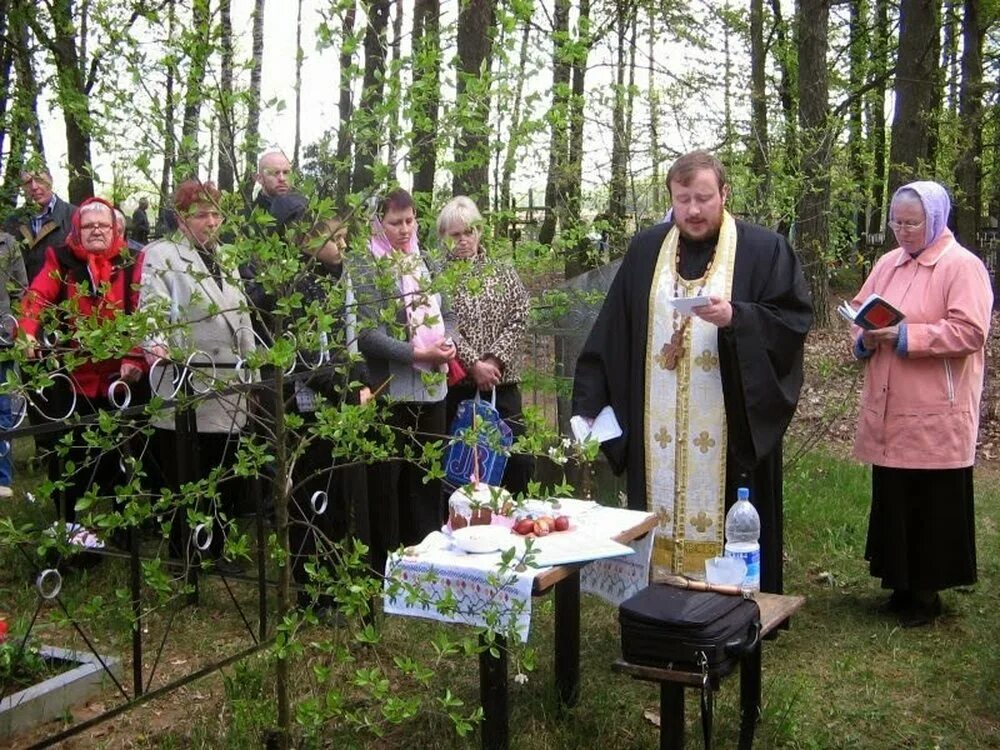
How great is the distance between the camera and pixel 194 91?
8.84 ft

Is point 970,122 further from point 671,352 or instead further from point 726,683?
point 726,683

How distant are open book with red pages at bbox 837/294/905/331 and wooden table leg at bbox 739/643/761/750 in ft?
5.74

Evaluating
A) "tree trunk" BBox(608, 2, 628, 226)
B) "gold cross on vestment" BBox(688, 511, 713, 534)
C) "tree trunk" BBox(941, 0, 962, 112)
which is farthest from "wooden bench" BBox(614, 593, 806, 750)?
"tree trunk" BBox(941, 0, 962, 112)

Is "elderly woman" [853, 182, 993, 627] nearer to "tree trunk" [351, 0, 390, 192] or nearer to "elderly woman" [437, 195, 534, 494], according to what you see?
"elderly woman" [437, 195, 534, 494]

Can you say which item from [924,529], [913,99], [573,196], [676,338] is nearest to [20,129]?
[573,196]

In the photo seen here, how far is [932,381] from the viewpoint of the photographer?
4977 mm

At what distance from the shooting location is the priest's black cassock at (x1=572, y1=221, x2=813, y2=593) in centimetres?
446

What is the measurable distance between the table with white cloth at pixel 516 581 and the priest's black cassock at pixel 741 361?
63cm

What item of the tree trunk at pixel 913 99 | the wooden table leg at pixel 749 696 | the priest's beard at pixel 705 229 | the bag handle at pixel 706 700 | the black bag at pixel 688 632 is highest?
the tree trunk at pixel 913 99

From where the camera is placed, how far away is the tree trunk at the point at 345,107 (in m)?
2.72

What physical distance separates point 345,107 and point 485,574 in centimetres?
133

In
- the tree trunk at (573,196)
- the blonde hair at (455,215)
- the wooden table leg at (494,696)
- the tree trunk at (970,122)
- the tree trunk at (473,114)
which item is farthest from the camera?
the tree trunk at (970,122)

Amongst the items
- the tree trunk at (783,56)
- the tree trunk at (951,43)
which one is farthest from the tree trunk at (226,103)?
the tree trunk at (951,43)

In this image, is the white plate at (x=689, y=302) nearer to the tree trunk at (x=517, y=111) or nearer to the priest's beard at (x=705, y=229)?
the priest's beard at (x=705, y=229)
